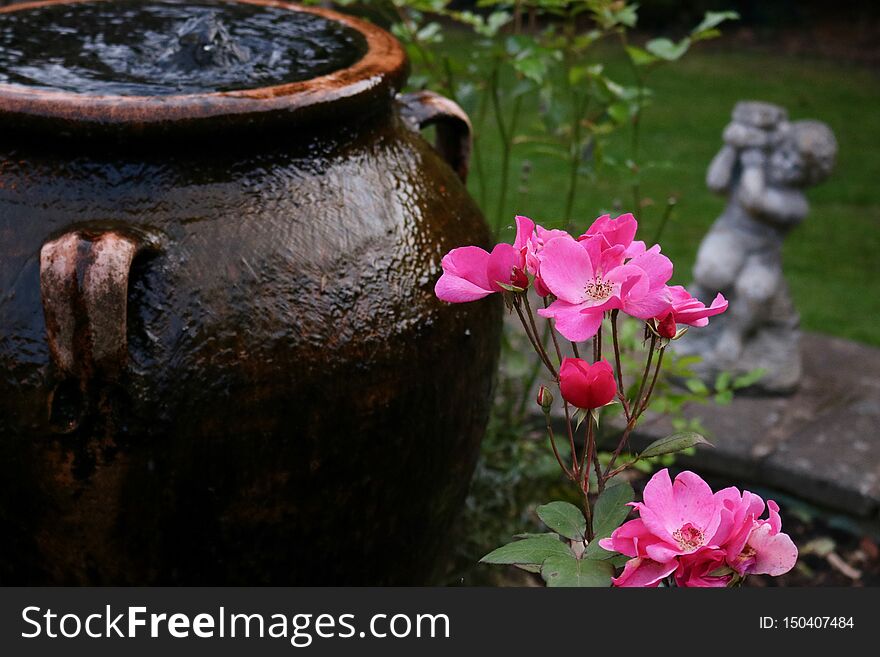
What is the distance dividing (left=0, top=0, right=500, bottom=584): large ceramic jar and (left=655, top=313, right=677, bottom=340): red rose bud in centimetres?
81

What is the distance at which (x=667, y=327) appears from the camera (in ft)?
3.26

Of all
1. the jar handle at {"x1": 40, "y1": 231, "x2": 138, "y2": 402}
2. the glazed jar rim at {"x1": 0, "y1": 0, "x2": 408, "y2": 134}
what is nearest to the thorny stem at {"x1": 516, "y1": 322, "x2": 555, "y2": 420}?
the glazed jar rim at {"x1": 0, "y1": 0, "x2": 408, "y2": 134}

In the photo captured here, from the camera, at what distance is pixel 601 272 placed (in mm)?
995

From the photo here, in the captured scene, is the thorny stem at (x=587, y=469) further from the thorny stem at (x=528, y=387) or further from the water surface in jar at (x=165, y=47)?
the thorny stem at (x=528, y=387)

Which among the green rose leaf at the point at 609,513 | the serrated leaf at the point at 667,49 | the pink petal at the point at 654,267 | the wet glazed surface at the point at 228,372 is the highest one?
the pink petal at the point at 654,267

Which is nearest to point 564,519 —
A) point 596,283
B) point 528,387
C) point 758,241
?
point 596,283

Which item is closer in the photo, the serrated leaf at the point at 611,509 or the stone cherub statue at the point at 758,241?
the serrated leaf at the point at 611,509

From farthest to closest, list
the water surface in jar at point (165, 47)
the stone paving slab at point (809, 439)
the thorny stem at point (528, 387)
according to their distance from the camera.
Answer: the stone paving slab at point (809, 439)
the thorny stem at point (528, 387)
the water surface in jar at point (165, 47)

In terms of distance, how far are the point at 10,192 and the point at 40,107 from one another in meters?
0.15

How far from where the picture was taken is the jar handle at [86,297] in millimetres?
1520

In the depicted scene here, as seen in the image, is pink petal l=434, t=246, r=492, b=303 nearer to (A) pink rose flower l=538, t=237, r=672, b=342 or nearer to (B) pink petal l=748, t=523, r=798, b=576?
(A) pink rose flower l=538, t=237, r=672, b=342

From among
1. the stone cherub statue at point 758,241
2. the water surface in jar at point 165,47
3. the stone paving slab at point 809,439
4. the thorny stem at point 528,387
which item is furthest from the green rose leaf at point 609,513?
the stone cherub statue at point 758,241

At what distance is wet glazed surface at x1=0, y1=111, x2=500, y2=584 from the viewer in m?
1.63

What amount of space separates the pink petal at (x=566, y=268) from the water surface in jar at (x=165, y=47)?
98 centimetres
